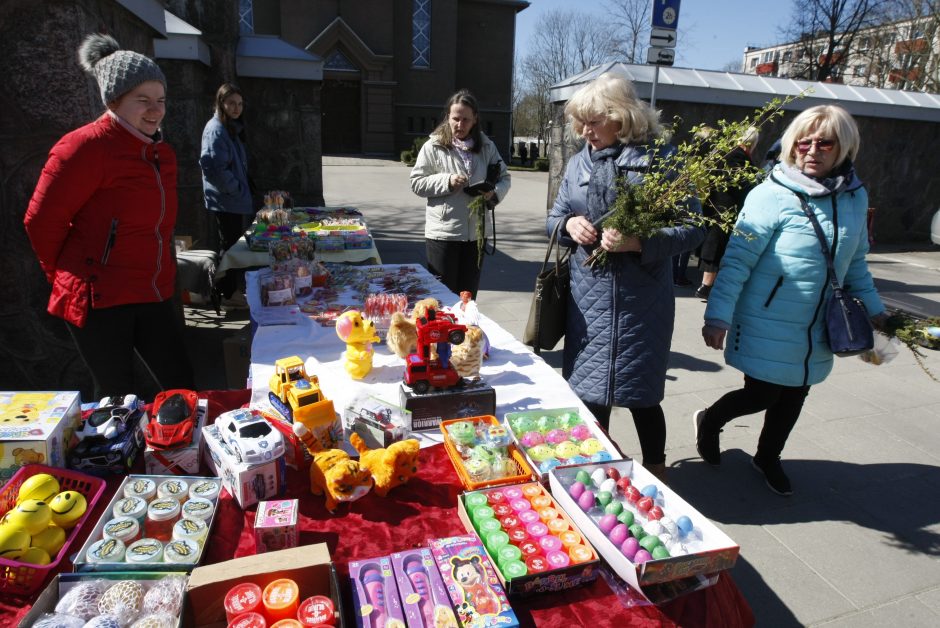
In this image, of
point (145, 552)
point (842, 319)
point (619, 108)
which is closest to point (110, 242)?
point (145, 552)

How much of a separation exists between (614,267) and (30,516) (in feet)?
6.41

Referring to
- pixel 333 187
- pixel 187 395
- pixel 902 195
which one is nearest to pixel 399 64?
pixel 333 187

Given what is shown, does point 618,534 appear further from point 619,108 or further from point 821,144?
point 821,144

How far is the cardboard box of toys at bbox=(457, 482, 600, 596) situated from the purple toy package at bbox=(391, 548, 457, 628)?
134 millimetres

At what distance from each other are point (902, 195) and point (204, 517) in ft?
36.3

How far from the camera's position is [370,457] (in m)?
1.57

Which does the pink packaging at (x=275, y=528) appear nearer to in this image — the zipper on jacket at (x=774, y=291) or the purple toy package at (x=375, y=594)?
the purple toy package at (x=375, y=594)

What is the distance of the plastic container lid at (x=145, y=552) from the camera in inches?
46.1

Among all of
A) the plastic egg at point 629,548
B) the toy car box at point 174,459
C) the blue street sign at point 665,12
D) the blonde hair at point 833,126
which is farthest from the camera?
the blue street sign at point 665,12

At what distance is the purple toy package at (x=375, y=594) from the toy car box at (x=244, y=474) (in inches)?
14.0

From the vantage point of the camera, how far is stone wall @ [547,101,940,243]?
8430mm

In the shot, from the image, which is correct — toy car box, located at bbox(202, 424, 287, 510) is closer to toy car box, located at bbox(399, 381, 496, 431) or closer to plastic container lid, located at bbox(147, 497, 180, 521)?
plastic container lid, located at bbox(147, 497, 180, 521)

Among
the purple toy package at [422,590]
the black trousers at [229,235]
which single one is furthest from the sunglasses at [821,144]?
the black trousers at [229,235]

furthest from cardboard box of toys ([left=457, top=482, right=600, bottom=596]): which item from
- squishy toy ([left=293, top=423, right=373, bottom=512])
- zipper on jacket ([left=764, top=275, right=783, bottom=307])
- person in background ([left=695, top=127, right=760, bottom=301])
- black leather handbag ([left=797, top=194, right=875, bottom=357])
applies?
person in background ([left=695, top=127, right=760, bottom=301])
